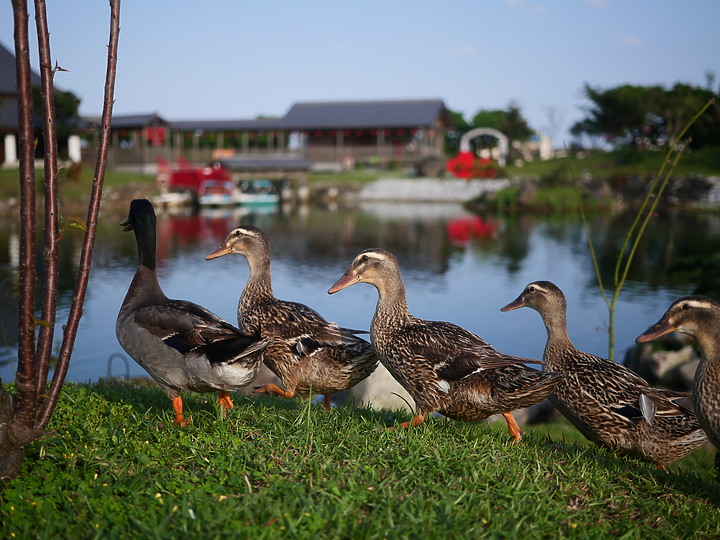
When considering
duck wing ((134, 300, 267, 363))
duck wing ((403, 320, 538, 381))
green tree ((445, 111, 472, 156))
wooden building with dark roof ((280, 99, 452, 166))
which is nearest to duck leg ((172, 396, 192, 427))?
duck wing ((134, 300, 267, 363))

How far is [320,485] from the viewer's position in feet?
12.2

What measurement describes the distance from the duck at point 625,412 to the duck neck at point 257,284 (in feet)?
8.92

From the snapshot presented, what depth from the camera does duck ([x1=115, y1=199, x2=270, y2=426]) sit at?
15.0ft

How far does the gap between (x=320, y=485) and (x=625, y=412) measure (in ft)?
8.81

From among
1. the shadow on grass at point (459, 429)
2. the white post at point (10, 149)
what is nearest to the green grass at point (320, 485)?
the shadow on grass at point (459, 429)

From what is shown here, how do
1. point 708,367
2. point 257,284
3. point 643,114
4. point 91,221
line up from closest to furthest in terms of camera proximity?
point 91,221 → point 708,367 → point 257,284 → point 643,114

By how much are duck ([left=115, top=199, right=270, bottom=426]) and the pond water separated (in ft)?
14.3

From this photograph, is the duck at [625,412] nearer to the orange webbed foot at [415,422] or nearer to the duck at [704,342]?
the duck at [704,342]

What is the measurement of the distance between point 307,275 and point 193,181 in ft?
86.1

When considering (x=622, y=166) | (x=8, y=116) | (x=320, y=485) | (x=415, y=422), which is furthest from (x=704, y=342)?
(x=8, y=116)

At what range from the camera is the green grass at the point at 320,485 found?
336 cm

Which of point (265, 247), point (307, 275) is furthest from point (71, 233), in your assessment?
point (265, 247)

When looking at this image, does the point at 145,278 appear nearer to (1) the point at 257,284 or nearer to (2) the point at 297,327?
(1) the point at 257,284

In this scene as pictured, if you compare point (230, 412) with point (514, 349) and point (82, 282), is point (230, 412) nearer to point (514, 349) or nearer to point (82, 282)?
point (82, 282)
